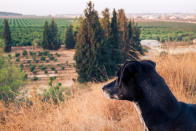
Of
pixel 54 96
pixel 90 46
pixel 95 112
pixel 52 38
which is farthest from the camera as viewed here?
pixel 52 38

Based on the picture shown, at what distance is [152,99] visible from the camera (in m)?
1.96

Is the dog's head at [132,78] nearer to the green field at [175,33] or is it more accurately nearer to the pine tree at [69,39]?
the green field at [175,33]

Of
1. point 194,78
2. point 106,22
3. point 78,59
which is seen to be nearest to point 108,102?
point 194,78

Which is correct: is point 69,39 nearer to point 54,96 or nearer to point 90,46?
point 90,46

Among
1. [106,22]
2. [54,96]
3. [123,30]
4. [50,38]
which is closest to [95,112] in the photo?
[54,96]

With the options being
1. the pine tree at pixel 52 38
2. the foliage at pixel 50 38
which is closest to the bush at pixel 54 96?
the pine tree at pixel 52 38

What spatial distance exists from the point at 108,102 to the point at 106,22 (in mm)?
16923

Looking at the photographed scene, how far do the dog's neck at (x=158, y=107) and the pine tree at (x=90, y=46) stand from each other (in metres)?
15.3

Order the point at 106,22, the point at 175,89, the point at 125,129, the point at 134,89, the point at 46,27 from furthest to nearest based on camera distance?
the point at 46,27 → the point at 106,22 → the point at 175,89 → the point at 125,129 → the point at 134,89

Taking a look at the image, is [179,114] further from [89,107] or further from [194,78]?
[194,78]

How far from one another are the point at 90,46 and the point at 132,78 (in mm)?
16208

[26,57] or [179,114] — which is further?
[26,57]

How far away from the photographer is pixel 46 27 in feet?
142

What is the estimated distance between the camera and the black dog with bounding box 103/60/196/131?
192 cm
